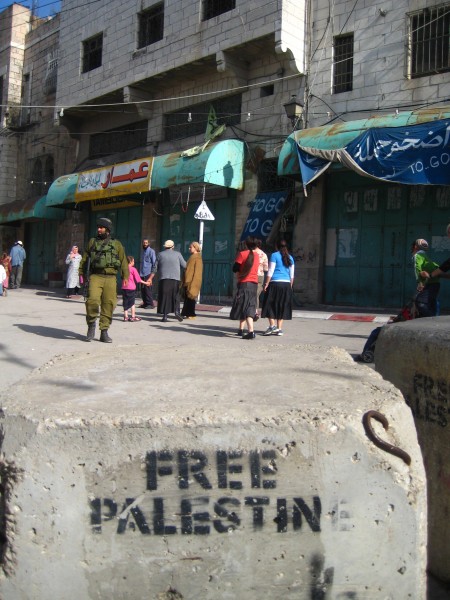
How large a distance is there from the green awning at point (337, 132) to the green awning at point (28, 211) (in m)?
11.9

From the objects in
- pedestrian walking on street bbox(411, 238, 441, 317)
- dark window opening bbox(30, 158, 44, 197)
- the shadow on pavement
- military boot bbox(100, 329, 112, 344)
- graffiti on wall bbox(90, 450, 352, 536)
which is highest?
dark window opening bbox(30, 158, 44, 197)

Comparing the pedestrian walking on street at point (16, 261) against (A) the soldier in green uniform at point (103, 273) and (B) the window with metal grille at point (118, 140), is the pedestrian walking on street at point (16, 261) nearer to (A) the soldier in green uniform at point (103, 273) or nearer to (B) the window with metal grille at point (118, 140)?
(B) the window with metal grille at point (118, 140)

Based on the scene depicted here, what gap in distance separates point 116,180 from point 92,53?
18.2ft

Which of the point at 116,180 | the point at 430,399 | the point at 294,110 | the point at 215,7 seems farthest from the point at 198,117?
the point at 430,399

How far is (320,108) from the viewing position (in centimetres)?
1445

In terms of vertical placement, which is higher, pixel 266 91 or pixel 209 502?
pixel 266 91

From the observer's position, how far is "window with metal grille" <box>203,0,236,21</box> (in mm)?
15844

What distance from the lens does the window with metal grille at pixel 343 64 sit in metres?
14.1

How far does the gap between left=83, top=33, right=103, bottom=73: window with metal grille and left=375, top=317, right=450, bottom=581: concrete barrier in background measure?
65.1 ft

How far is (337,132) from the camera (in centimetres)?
1289

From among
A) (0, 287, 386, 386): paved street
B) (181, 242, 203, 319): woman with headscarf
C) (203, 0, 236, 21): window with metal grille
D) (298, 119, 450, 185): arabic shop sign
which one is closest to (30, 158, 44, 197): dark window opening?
(203, 0, 236, 21): window with metal grille

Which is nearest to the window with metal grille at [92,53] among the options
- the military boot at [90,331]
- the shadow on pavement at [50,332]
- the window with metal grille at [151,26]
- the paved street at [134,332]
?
the window with metal grille at [151,26]

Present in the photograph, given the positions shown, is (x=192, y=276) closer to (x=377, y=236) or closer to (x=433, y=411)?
(x=377, y=236)

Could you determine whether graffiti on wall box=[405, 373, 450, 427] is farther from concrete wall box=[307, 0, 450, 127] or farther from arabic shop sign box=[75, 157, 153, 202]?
arabic shop sign box=[75, 157, 153, 202]
